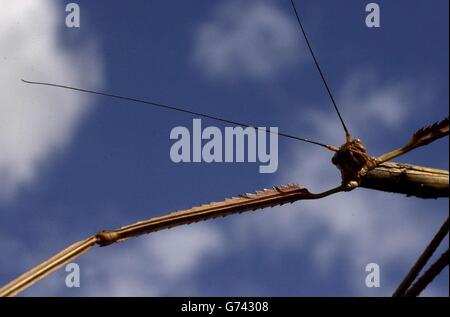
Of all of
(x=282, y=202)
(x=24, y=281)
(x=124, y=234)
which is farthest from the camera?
(x=282, y=202)

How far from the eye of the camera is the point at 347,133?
5.54 m

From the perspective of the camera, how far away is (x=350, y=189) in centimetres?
545

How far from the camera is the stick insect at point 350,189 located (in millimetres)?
4312

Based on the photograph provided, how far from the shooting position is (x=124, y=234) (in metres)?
4.34

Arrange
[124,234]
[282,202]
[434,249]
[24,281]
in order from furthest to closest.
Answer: [434,249] → [282,202] → [124,234] → [24,281]

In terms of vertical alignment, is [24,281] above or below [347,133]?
below

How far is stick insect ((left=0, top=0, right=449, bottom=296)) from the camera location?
4312 mm
